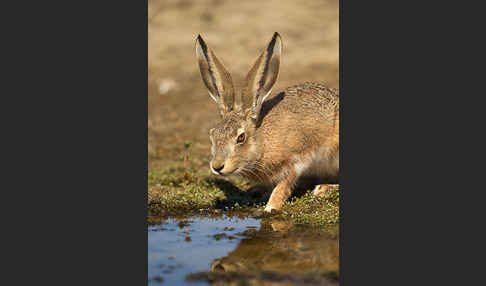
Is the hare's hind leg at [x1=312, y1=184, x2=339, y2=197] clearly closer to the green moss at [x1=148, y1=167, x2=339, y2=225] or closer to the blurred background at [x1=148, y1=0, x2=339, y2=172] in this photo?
the green moss at [x1=148, y1=167, x2=339, y2=225]

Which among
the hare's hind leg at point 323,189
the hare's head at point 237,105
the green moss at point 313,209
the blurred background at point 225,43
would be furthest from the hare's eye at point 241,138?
the blurred background at point 225,43

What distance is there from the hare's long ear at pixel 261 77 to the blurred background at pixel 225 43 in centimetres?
587

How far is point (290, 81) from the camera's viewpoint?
15883 mm

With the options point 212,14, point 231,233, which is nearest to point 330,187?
point 231,233

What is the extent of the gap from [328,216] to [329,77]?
10124mm

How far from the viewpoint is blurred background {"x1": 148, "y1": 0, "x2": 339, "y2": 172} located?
15.1 metres

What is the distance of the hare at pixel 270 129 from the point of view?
21.6 feet

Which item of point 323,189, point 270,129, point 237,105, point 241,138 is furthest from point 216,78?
point 323,189

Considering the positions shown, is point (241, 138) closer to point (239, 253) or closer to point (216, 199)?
point (216, 199)

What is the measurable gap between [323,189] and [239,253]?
8.84ft

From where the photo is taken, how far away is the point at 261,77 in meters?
6.74

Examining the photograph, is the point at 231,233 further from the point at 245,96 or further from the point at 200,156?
the point at 200,156

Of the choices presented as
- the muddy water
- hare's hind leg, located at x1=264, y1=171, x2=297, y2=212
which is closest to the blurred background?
hare's hind leg, located at x1=264, y1=171, x2=297, y2=212

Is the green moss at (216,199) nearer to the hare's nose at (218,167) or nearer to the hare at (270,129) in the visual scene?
the hare at (270,129)
